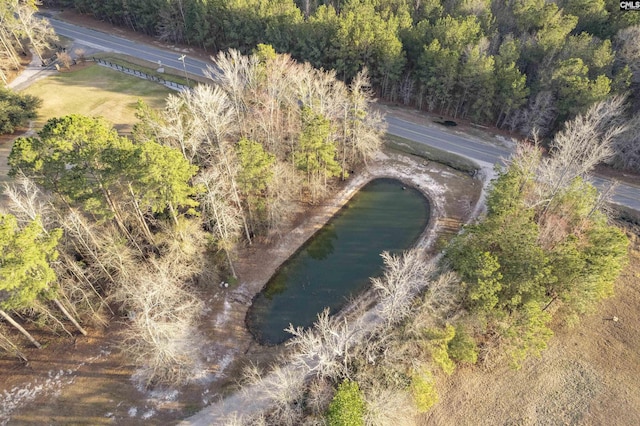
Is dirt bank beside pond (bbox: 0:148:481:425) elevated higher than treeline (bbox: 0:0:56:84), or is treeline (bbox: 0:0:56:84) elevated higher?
treeline (bbox: 0:0:56:84)

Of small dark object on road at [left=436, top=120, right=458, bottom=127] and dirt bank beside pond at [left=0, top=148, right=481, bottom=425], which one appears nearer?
dirt bank beside pond at [left=0, top=148, right=481, bottom=425]

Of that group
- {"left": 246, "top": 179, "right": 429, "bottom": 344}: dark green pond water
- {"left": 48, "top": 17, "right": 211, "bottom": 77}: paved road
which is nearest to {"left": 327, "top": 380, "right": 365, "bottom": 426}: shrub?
{"left": 246, "top": 179, "right": 429, "bottom": 344}: dark green pond water

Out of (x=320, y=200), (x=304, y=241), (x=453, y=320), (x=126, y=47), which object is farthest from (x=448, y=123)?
(x=126, y=47)

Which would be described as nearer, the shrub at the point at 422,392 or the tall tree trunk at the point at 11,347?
the shrub at the point at 422,392

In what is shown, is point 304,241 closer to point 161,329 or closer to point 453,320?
point 453,320

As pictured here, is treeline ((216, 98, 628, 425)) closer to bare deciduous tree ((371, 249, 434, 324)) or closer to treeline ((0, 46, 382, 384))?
bare deciduous tree ((371, 249, 434, 324))

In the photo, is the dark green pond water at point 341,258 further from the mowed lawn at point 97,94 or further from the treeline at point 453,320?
the mowed lawn at point 97,94

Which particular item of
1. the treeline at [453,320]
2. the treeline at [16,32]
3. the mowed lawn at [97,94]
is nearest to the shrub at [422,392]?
the treeline at [453,320]

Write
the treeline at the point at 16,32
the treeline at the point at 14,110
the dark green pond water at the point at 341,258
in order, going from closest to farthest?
the dark green pond water at the point at 341,258
the treeline at the point at 14,110
the treeline at the point at 16,32
